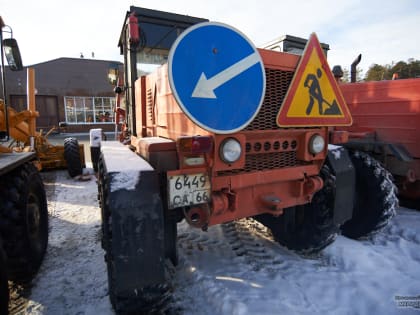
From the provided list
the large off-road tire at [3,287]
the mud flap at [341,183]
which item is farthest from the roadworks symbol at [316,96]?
the large off-road tire at [3,287]

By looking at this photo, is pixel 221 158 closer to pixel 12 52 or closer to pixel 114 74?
pixel 12 52

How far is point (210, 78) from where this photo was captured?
1763mm

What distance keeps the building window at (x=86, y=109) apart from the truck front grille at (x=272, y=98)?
20.8m

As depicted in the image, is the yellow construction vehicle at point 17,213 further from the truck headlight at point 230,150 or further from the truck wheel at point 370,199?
the truck wheel at point 370,199

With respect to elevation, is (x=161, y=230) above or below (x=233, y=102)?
below

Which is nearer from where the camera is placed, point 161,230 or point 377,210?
point 161,230

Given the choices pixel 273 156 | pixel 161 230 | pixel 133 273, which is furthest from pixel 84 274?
pixel 273 156

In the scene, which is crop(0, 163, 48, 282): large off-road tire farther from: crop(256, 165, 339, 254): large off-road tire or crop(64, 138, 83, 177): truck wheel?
crop(64, 138, 83, 177): truck wheel

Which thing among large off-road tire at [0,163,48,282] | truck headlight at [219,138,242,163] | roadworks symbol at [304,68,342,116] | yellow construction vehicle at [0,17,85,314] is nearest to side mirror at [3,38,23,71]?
yellow construction vehicle at [0,17,85,314]

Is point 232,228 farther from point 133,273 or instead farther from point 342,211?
point 133,273

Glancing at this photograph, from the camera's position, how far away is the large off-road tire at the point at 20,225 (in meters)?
2.32

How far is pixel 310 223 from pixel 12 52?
135 inches

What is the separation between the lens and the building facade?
19938mm

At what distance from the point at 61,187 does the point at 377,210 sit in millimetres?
5837
